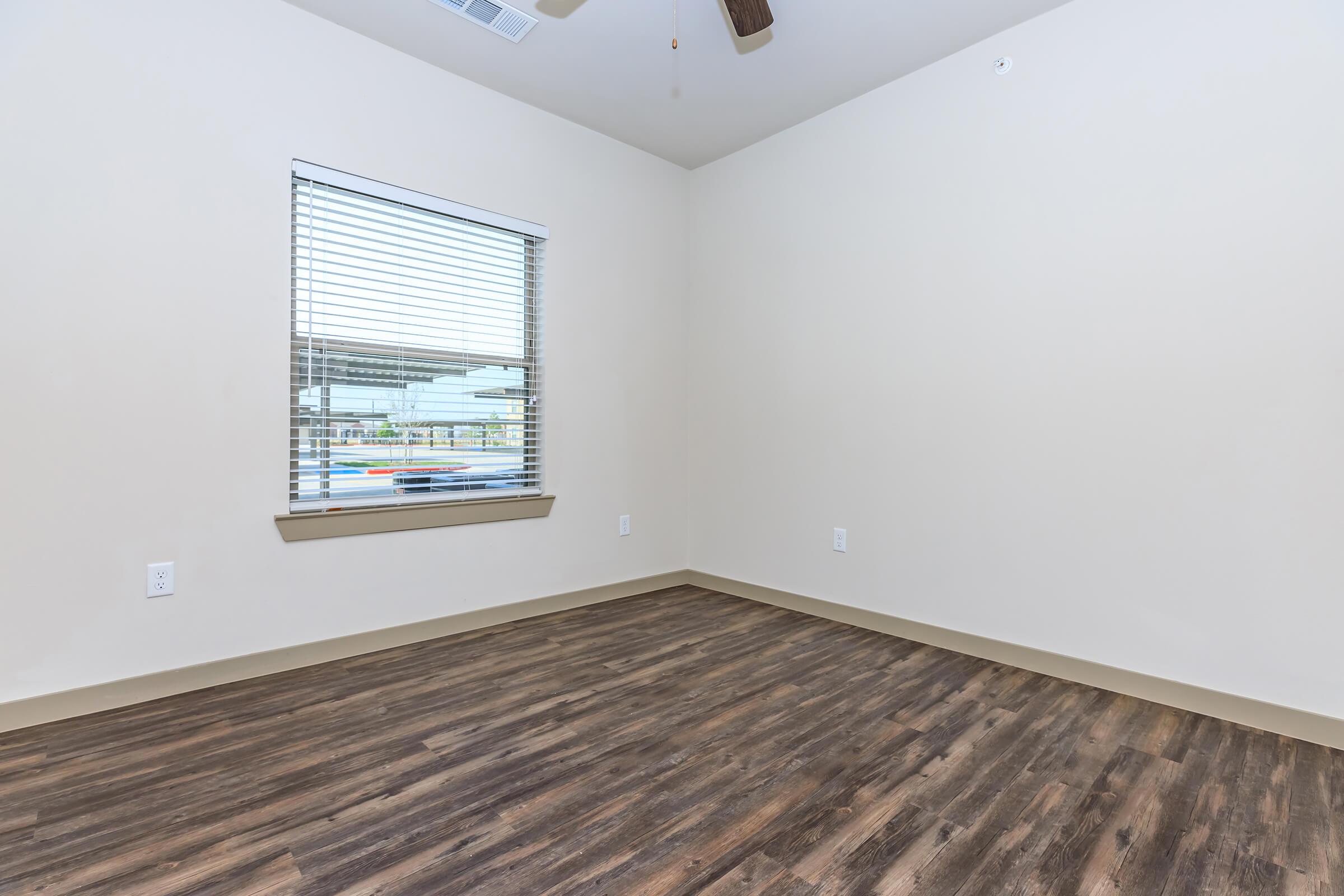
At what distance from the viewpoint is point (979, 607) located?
2816mm

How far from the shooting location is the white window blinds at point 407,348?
8.77 feet

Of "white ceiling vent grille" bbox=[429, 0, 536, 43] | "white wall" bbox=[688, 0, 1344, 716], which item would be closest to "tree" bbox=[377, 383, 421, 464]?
"white ceiling vent grille" bbox=[429, 0, 536, 43]

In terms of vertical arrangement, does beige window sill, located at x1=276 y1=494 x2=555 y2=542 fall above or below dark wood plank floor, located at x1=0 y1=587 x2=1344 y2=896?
above

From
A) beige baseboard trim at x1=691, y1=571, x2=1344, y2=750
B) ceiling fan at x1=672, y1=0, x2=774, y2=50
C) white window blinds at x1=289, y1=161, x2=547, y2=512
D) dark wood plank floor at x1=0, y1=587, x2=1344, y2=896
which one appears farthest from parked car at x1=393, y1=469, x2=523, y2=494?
ceiling fan at x1=672, y1=0, x2=774, y2=50

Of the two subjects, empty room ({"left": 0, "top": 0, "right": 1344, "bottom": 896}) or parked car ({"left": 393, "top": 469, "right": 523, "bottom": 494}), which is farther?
parked car ({"left": 393, "top": 469, "right": 523, "bottom": 494})

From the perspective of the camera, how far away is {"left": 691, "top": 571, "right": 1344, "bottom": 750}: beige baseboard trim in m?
2.07

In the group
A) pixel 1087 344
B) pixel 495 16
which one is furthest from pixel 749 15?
pixel 1087 344

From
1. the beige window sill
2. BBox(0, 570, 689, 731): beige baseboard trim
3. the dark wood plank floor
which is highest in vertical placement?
the beige window sill

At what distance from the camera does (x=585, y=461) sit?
11.8ft

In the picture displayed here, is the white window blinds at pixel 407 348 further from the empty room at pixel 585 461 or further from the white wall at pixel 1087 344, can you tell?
the white wall at pixel 1087 344

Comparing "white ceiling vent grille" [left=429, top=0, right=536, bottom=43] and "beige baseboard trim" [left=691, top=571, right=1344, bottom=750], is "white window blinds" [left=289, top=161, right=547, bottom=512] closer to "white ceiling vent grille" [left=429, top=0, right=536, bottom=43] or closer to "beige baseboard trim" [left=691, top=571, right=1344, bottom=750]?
"white ceiling vent grille" [left=429, top=0, right=536, bottom=43]

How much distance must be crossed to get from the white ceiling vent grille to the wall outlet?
2.33 meters

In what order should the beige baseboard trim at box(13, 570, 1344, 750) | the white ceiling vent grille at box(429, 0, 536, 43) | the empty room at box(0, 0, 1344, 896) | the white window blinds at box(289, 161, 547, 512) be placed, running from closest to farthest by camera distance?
the empty room at box(0, 0, 1344, 896) < the beige baseboard trim at box(13, 570, 1344, 750) < the white ceiling vent grille at box(429, 0, 536, 43) < the white window blinds at box(289, 161, 547, 512)

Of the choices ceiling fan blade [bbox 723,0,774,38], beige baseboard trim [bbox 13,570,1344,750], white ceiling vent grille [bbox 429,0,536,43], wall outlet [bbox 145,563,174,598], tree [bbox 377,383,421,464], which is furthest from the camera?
tree [bbox 377,383,421,464]
